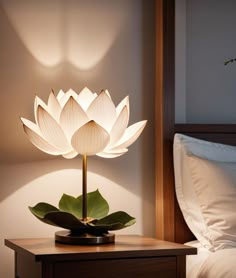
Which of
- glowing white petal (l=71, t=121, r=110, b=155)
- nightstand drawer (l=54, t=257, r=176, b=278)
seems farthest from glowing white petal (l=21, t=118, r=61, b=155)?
nightstand drawer (l=54, t=257, r=176, b=278)

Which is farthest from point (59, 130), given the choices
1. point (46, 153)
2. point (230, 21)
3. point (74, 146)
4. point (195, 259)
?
point (230, 21)

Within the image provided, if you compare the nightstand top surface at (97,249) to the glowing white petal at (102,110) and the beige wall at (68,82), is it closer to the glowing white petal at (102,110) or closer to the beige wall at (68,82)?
the beige wall at (68,82)

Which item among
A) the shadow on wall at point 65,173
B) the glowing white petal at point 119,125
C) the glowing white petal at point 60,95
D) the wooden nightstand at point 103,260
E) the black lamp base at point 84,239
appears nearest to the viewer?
the wooden nightstand at point 103,260

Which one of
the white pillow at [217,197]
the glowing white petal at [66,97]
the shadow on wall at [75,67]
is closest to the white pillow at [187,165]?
the white pillow at [217,197]

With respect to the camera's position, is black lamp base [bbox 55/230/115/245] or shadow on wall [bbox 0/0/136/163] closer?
black lamp base [bbox 55/230/115/245]

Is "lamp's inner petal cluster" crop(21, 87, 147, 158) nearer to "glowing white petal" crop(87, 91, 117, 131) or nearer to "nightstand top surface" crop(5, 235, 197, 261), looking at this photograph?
"glowing white petal" crop(87, 91, 117, 131)

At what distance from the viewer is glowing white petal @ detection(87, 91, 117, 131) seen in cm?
226

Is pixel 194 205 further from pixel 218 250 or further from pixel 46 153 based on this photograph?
pixel 46 153

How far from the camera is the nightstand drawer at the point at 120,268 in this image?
2.03 metres

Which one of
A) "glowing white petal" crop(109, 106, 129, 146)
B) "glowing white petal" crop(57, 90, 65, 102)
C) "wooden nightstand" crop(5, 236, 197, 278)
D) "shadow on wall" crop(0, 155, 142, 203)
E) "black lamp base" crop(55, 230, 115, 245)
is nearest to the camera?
"wooden nightstand" crop(5, 236, 197, 278)

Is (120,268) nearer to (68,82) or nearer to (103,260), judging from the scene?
(103,260)

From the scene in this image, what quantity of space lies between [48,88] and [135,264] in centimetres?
83

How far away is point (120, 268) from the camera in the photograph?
2088 mm

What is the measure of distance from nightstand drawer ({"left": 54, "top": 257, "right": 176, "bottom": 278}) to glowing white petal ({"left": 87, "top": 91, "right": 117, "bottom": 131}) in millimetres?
477
